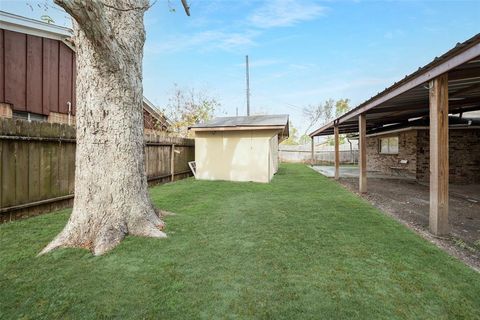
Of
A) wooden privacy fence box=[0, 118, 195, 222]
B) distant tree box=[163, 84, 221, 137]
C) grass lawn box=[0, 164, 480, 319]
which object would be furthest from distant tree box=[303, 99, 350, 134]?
wooden privacy fence box=[0, 118, 195, 222]

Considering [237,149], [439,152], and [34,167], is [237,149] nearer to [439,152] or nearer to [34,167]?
[34,167]

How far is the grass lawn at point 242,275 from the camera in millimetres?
2004

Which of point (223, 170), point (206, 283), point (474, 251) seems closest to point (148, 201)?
point (206, 283)

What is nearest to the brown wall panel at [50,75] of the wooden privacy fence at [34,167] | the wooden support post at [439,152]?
the wooden privacy fence at [34,167]

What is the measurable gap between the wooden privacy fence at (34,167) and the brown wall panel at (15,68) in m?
3.16

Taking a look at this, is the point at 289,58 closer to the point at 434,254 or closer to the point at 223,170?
the point at 223,170

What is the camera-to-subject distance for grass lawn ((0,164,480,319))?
6.57 ft

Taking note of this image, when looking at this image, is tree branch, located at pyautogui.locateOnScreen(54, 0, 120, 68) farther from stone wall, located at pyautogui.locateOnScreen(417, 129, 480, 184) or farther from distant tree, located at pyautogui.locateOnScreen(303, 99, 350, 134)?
distant tree, located at pyautogui.locateOnScreen(303, 99, 350, 134)

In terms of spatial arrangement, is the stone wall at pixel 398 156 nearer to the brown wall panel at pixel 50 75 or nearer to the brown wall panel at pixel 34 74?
the brown wall panel at pixel 50 75

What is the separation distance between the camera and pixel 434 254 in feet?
10.2

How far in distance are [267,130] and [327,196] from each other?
3836 millimetres

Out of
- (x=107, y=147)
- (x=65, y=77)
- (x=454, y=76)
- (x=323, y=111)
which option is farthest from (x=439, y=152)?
(x=323, y=111)

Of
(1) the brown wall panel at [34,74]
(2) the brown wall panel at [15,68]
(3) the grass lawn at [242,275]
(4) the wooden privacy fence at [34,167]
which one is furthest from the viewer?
(1) the brown wall panel at [34,74]

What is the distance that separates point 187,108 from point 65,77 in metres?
11.3
